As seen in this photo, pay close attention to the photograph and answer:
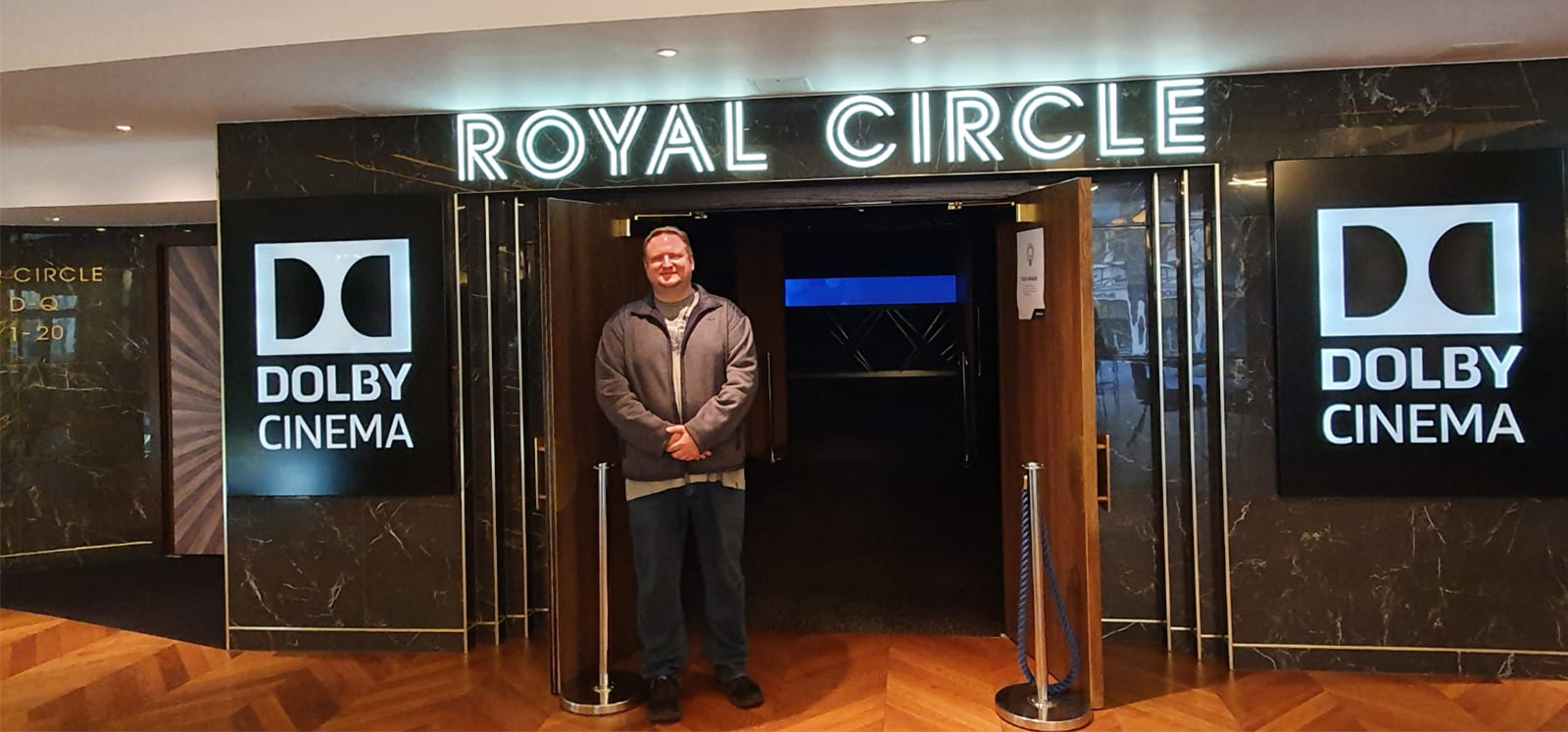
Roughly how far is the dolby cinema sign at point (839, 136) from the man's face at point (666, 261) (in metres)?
0.62

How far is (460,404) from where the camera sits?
12.1 feet

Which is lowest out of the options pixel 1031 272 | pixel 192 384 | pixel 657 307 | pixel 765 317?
pixel 192 384

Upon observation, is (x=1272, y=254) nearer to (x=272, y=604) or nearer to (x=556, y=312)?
(x=556, y=312)

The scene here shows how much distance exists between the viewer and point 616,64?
3.08 meters

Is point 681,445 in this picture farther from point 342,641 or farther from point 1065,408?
point 342,641

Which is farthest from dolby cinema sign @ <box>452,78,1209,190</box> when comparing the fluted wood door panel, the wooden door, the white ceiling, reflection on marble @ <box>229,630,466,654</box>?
the wooden door

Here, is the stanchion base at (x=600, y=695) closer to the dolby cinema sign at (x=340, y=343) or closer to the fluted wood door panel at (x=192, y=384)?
the dolby cinema sign at (x=340, y=343)

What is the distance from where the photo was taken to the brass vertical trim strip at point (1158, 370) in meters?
3.46

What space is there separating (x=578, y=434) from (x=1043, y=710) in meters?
1.77

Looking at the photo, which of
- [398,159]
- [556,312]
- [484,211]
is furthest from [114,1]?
[556,312]

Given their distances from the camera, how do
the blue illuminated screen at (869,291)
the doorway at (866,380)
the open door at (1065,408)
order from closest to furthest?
the open door at (1065,408)
the doorway at (866,380)
the blue illuminated screen at (869,291)

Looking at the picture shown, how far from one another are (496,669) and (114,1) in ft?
8.38

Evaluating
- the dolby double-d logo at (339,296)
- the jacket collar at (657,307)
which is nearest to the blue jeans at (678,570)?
the jacket collar at (657,307)

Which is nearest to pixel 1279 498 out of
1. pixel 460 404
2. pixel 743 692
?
pixel 743 692
